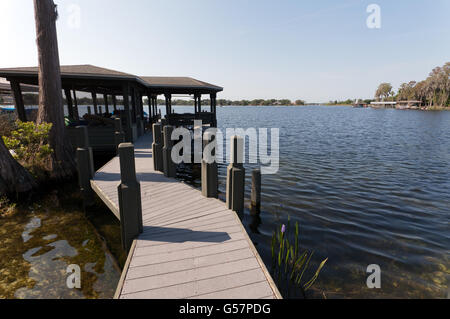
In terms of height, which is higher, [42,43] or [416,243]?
[42,43]

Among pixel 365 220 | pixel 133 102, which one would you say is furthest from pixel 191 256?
pixel 133 102

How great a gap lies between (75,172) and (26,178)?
5.81 ft

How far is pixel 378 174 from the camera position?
1162 cm

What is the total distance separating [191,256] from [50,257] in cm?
351

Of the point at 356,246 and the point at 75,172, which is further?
the point at 75,172

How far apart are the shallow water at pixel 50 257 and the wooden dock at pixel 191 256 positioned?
1158 millimetres

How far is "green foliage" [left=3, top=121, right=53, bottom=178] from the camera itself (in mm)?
8367

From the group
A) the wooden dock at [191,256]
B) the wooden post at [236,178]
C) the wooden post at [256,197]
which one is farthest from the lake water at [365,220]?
the wooden dock at [191,256]

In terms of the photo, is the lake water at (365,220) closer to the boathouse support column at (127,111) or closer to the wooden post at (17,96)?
the boathouse support column at (127,111)

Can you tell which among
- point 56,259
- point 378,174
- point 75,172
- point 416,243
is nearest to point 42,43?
point 75,172

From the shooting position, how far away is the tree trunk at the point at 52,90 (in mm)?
8633
